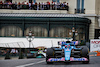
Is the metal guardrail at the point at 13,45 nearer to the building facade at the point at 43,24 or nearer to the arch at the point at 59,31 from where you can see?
the building facade at the point at 43,24

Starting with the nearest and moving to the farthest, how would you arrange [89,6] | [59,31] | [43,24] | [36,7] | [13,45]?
[13,45] < [43,24] < [59,31] < [36,7] < [89,6]

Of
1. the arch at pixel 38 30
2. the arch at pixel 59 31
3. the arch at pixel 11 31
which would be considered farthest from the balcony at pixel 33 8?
the arch at pixel 11 31

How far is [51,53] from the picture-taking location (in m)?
17.5

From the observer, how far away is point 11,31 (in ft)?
136

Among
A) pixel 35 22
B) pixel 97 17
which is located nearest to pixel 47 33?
pixel 35 22

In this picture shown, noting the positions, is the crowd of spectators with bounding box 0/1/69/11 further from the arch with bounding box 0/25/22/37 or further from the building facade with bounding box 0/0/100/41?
the arch with bounding box 0/25/22/37

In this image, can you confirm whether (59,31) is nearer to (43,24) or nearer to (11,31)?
(43,24)

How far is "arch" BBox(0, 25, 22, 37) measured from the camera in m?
41.2

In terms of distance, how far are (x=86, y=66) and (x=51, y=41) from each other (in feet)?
70.4

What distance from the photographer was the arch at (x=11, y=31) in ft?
135

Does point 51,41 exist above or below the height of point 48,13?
below

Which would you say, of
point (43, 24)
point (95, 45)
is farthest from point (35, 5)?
point (95, 45)

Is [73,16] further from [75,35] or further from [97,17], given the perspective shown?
[97,17]

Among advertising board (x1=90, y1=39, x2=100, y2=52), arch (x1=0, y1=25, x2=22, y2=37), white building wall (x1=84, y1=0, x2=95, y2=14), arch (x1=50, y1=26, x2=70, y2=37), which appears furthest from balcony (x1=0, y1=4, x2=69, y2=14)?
advertising board (x1=90, y1=39, x2=100, y2=52)
